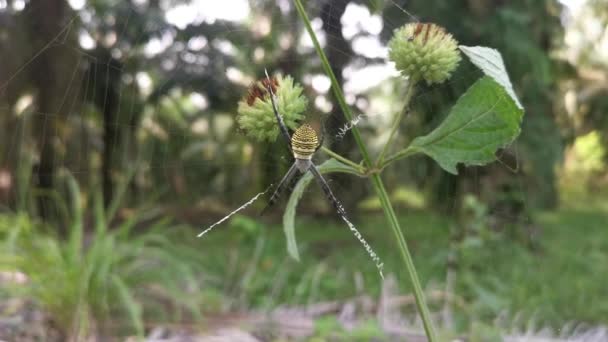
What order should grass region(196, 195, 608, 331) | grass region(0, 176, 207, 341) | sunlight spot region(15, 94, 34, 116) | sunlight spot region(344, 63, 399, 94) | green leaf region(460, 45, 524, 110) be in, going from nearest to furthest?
green leaf region(460, 45, 524, 110) → sunlight spot region(344, 63, 399, 94) → sunlight spot region(15, 94, 34, 116) → grass region(0, 176, 207, 341) → grass region(196, 195, 608, 331)

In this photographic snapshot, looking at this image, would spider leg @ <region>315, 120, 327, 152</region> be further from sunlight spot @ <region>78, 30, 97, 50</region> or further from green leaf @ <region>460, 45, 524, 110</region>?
sunlight spot @ <region>78, 30, 97, 50</region>

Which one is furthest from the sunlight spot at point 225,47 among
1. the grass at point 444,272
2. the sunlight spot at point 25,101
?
the grass at point 444,272

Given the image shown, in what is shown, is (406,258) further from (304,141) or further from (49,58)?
(49,58)

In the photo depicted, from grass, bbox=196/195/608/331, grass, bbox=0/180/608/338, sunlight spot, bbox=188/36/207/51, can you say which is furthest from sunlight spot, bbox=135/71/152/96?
grass, bbox=196/195/608/331

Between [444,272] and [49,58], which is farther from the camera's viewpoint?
[444,272]

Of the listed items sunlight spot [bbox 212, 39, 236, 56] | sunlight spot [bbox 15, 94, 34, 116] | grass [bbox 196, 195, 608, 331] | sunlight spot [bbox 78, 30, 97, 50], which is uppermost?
sunlight spot [bbox 15, 94, 34, 116]

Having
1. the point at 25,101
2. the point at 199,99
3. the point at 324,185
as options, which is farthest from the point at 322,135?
the point at 25,101
